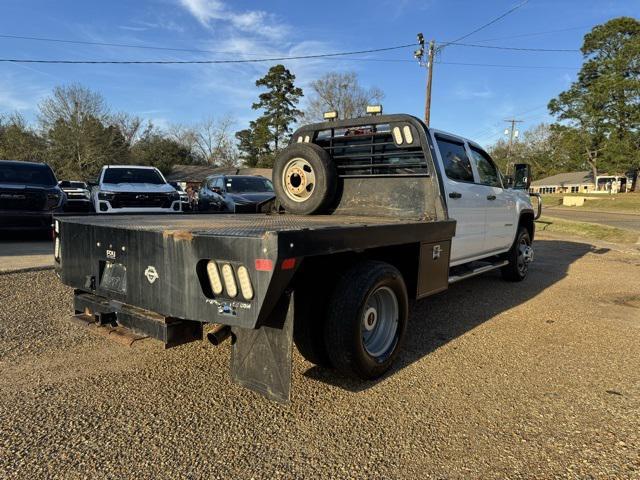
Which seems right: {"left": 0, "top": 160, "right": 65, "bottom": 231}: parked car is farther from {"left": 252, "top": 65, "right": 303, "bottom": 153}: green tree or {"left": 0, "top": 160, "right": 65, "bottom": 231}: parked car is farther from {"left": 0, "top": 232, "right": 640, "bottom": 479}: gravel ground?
{"left": 252, "top": 65, "right": 303, "bottom": 153}: green tree

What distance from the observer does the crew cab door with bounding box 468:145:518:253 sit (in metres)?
5.66

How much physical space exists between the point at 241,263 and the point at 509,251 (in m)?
5.55

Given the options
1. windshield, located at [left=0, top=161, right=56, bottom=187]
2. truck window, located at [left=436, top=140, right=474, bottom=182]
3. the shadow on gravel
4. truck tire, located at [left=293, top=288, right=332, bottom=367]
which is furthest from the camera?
windshield, located at [left=0, top=161, right=56, bottom=187]

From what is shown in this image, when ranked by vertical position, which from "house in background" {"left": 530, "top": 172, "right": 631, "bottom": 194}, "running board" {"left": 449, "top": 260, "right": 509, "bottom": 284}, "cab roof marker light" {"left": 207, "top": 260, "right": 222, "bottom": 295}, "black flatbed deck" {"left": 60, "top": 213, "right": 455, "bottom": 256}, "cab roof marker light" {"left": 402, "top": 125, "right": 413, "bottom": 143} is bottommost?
"running board" {"left": 449, "top": 260, "right": 509, "bottom": 284}

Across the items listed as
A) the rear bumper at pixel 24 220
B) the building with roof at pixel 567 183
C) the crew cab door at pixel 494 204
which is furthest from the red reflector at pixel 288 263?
the building with roof at pixel 567 183

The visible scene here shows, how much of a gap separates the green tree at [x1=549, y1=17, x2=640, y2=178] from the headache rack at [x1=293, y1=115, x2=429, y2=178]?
50.5 m

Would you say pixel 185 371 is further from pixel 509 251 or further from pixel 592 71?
pixel 592 71

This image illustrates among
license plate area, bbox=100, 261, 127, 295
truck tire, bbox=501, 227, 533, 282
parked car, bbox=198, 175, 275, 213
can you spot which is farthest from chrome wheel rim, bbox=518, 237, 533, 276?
parked car, bbox=198, 175, 275, 213

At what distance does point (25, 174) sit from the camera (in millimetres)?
10000

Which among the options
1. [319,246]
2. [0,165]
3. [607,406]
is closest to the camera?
[319,246]

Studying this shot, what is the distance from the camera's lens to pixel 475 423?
2791mm

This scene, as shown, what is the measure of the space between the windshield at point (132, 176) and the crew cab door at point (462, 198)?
27.8 ft

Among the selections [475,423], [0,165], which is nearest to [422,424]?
[475,423]

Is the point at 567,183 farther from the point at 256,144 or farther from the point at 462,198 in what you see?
the point at 462,198
